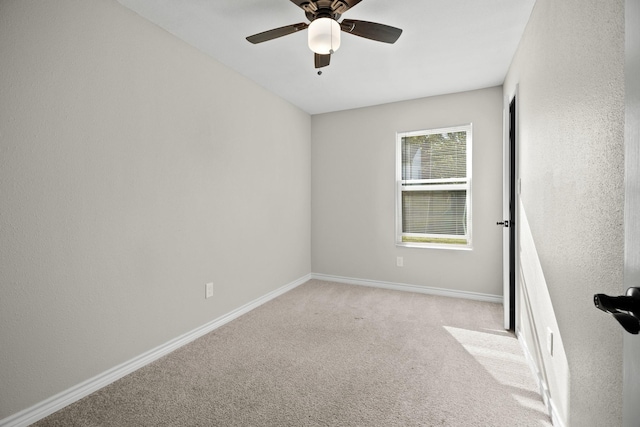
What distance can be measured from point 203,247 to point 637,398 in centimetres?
272

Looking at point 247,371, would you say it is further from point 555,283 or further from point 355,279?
point 355,279

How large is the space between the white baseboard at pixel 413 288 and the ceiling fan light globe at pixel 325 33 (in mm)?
3135

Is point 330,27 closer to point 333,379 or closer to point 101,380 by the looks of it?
point 333,379

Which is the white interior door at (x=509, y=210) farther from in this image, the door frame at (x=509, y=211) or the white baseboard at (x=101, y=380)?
the white baseboard at (x=101, y=380)

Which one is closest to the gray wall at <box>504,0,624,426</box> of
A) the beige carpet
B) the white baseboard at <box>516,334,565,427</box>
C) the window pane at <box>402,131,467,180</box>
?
the white baseboard at <box>516,334,565,427</box>

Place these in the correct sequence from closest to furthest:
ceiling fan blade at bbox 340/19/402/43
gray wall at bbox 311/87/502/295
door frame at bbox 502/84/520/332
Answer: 1. ceiling fan blade at bbox 340/19/402/43
2. door frame at bbox 502/84/520/332
3. gray wall at bbox 311/87/502/295

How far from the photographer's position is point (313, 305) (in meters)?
3.48

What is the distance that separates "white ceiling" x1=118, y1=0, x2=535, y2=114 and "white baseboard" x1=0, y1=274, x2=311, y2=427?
2.45 metres

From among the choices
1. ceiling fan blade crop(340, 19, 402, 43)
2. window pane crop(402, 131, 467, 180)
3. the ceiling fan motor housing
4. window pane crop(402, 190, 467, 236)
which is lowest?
window pane crop(402, 190, 467, 236)

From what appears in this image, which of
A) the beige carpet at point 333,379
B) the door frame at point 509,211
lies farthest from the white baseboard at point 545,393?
the door frame at point 509,211

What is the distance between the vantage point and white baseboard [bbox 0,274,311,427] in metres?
1.62

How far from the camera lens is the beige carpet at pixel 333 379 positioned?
1682 mm

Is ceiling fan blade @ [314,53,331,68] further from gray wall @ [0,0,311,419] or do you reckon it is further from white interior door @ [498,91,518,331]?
white interior door @ [498,91,518,331]

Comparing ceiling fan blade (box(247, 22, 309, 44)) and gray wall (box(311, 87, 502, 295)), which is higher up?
ceiling fan blade (box(247, 22, 309, 44))
